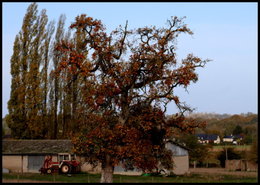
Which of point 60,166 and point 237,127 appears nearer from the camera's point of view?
point 60,166

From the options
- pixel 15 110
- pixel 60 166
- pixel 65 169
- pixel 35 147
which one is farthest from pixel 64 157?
pixel 15 110

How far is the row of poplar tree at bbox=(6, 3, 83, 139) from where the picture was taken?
59750mm

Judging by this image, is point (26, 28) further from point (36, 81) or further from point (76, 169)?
point (76, 169)

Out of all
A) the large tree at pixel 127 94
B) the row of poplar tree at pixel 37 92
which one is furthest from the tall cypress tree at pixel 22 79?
the large tree at pixel 127 94

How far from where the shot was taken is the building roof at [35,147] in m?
53.6

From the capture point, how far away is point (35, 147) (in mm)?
54406

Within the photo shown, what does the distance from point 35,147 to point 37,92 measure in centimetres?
885

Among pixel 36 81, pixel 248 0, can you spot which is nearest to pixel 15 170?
pixel 36 81

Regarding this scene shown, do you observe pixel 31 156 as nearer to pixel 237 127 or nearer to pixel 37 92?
pixel 37 92

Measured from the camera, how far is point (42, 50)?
63.5 m

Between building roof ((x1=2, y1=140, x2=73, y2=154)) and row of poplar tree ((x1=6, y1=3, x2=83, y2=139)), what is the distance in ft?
13.5

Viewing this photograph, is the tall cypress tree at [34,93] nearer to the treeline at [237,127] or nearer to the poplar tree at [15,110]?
the poplar tree at [15,110]

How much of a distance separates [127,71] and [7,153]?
26899mm

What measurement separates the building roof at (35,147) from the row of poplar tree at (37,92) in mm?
4111
